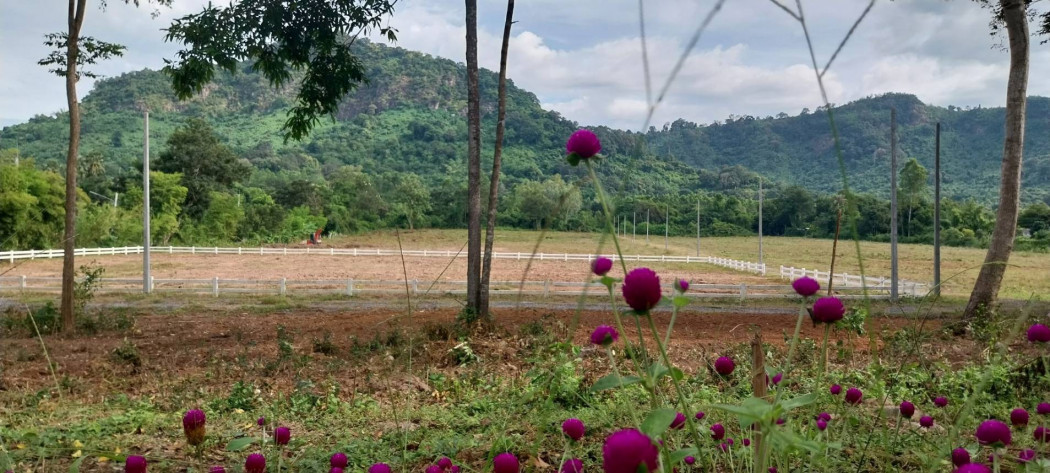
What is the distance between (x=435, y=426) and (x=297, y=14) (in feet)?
27.1

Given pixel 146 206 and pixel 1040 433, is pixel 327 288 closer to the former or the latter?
pixel 146 206

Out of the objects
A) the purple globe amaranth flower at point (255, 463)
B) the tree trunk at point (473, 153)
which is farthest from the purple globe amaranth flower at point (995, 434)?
the tree trunk at point (473, 153)

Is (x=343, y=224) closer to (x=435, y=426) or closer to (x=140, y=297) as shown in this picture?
(x=140, y=297)

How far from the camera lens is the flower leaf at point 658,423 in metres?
0.85

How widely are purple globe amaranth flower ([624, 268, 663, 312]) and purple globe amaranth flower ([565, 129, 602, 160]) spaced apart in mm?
238

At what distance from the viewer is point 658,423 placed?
0.87 metres

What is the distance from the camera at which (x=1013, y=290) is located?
971 inches

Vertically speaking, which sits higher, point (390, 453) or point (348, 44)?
point (348, 44)

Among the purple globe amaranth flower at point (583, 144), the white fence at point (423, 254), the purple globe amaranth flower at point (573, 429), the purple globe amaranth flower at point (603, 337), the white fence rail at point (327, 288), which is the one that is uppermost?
the purple globe amaranth flower at point (583, 144)

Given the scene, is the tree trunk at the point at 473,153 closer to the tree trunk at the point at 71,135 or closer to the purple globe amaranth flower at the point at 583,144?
the tree trunk at the point at 71,135

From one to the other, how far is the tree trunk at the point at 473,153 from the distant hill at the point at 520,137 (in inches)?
101

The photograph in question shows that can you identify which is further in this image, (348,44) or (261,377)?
(348,44)

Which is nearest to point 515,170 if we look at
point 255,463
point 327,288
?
point 327,288

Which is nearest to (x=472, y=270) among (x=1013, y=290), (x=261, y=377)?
(x=261, y=377)
